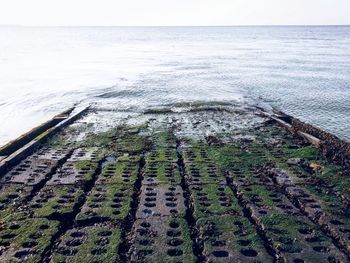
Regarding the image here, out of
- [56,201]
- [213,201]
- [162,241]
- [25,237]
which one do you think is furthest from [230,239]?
[56,201]

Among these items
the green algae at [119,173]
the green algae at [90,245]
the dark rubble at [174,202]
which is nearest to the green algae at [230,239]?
the dark rubble at [174,202]

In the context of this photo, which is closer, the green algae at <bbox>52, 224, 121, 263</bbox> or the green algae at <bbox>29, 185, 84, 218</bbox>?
the green algae at <bbox>52, 224, 121, 263</bbox>

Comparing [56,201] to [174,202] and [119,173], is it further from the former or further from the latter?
[174,202]

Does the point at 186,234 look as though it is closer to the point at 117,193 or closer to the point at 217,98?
the point at 117,193

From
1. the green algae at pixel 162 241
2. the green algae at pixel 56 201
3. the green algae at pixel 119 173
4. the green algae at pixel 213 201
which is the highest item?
the green algae at pixel 162 241

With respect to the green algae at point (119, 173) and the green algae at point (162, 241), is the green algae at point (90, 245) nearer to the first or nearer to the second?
the green algae at point (162, 241)

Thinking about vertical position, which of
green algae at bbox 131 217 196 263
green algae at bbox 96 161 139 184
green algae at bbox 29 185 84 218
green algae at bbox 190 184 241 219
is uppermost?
green algae at bbox 131 217 196 263

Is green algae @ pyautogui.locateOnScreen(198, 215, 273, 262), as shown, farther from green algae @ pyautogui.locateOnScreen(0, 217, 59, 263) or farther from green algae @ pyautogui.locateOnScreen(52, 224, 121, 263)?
green algae @ pyautogui.locateOnScreen(0, 217, 59, 263)

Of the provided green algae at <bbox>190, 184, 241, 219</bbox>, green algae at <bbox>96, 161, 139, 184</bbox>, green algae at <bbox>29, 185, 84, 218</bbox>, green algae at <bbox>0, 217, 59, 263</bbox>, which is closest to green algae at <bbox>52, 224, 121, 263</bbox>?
green algae at <bbox>0, 217, 59, 263</bbox>

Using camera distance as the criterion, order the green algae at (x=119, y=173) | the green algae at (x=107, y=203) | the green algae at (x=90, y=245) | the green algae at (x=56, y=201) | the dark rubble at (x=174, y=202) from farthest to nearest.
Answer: the green algae at (x=119, y=173) < the green algae at (x=56, y=201) < the green algae at (x=107, y=203) < the dark rubble at (x=174, y=202) < the green algae at (x=90, y=245)
